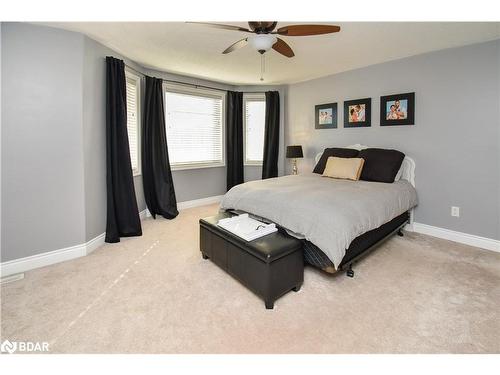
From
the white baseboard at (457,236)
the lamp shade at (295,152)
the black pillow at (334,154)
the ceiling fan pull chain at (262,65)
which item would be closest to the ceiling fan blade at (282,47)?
the ceiling fan pull chain at (262,65)

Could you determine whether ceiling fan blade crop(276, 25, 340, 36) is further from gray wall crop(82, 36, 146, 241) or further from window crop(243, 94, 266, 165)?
window crop(243, 94, 266, 165)

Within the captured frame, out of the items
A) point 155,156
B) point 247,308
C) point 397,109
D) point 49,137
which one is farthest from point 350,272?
point 155,156

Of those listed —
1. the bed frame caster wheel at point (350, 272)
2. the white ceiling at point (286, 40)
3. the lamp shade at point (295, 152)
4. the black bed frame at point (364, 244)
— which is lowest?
the bed frame caster wheel at point (350, 272)

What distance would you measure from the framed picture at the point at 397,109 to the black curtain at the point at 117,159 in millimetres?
3485

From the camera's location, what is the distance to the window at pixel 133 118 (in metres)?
3.74

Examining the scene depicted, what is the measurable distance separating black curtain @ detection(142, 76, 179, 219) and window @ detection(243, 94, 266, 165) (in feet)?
5.61

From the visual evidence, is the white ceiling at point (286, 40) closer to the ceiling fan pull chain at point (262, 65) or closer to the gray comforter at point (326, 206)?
the ceiling fan pull chain at point (262, 65)

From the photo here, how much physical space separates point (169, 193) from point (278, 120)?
8.12 feet

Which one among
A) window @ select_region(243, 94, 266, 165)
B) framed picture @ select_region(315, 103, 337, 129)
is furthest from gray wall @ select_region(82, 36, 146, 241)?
framed picture @ select_region(315, 103, 337, 129)

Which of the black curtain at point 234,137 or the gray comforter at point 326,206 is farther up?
the black curtain at point 234,137

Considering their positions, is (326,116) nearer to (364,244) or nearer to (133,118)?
(364,244)

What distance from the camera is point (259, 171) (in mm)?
5316

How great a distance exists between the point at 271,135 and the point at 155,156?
220 centimetres
